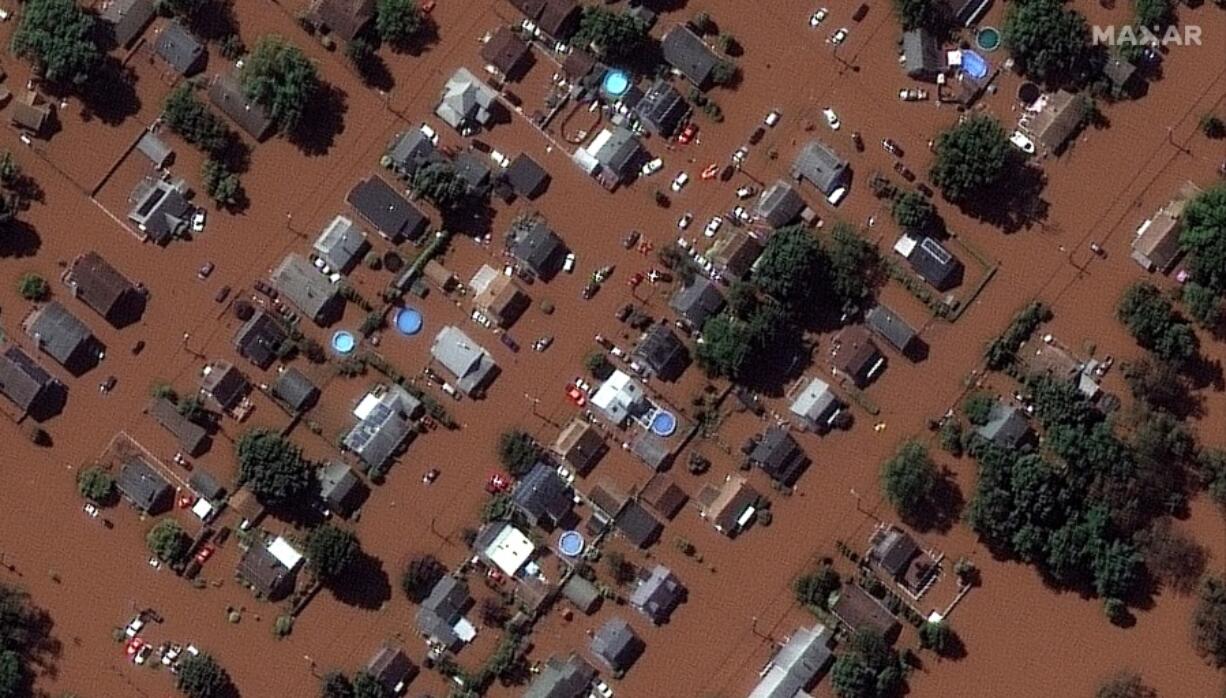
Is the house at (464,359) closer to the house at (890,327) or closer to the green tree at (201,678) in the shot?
the green tree at (201,678)

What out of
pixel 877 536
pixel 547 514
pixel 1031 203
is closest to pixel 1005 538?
pixel 877 536

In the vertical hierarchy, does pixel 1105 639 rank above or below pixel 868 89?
below

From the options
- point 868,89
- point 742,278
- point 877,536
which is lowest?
point 877,536

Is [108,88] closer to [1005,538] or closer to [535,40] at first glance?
[535,40]

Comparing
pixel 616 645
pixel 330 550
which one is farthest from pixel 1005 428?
pixel 330 550

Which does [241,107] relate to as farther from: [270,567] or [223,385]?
[270,567]
